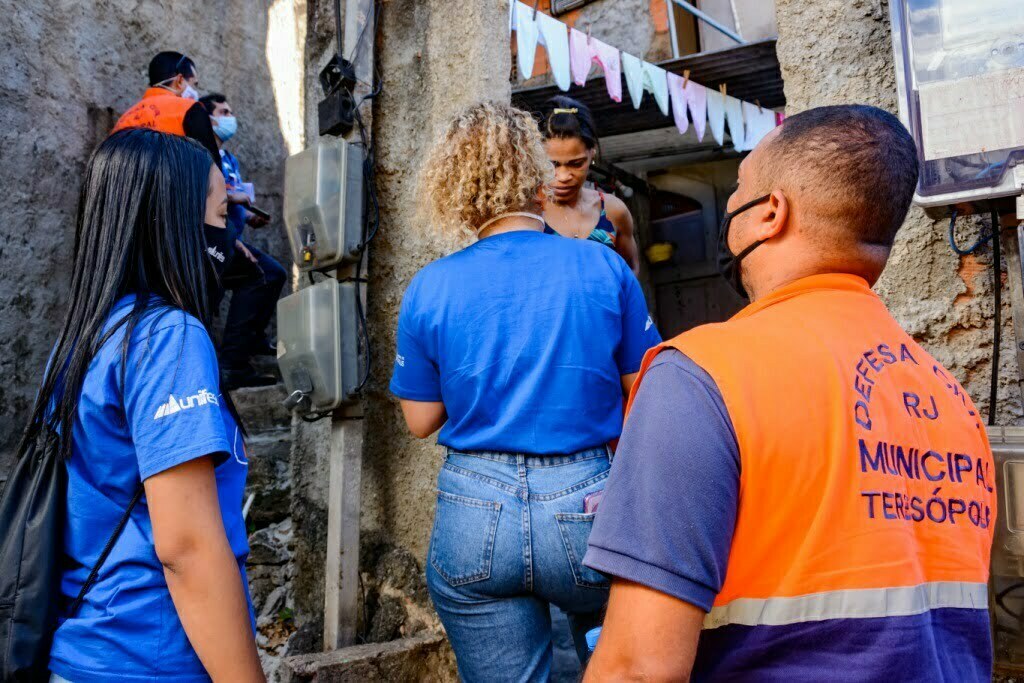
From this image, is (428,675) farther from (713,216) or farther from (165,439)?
(713,216)

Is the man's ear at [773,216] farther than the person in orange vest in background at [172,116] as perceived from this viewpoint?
No

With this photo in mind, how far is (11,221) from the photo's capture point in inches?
152

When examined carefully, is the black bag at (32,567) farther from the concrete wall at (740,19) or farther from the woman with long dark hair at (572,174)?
the concrete wall at (740,19)

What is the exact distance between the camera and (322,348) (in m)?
2.96

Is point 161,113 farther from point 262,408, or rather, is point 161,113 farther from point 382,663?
point 382,663

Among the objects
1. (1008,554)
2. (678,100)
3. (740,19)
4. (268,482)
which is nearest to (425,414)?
(1008,554)

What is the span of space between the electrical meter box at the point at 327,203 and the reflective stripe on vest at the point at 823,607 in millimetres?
2326

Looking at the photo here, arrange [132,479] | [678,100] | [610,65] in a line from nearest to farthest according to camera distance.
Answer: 1. [132,479]
2. [610,65]
3. [678,100]

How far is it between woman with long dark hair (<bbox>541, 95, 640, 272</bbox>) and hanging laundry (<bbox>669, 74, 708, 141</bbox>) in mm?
2841

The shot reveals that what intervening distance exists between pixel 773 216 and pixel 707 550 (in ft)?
1.77

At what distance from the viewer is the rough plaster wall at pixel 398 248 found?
3.10 metres

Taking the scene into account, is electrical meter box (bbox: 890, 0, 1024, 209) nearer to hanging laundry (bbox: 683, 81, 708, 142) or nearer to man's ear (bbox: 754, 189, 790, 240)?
man's ear (bbox: 754, 189, 790, 240)

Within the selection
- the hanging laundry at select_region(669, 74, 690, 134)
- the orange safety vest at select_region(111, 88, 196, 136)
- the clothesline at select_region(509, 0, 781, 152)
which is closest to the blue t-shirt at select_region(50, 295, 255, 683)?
the orange safety vest at select_region(111, 88, 196, 136)

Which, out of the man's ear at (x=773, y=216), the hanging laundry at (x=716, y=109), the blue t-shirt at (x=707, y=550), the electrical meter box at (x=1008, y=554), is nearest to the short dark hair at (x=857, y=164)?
the man's ear at (x=773, y=216)
